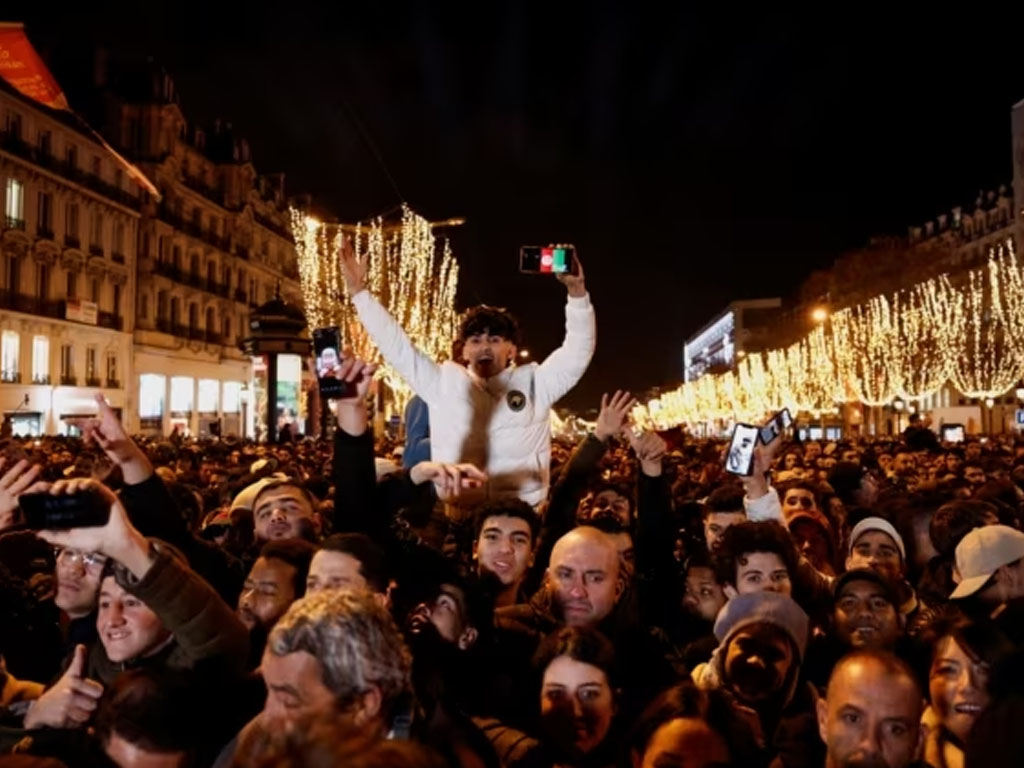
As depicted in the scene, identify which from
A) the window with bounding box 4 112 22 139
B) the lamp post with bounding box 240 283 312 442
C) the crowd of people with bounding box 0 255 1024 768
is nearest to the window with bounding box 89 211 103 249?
the window with bounding box 4 112 22 139

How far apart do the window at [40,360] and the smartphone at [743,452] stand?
48621mm

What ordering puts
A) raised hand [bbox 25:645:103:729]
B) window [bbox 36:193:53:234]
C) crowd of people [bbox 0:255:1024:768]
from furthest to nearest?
window [bbox 36:193:53:234] < raised hand [bbox 25:645:103:729] < crowd of people [bbox 0:255:1024:768]

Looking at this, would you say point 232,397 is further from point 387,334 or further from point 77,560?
point 77,560

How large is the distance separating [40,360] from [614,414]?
4894cm

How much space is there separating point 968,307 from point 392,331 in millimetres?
64562

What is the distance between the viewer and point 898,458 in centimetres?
1695

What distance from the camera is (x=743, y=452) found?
6.52 meters

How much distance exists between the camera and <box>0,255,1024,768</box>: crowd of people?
3.16 metres

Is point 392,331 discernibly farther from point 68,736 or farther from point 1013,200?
point 1013,200

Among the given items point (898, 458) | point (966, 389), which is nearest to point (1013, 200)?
point (966, 389)

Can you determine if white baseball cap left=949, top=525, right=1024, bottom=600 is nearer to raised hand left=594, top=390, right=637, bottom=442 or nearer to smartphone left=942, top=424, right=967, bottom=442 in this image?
raised hand left=594, top=390, right=637, bottom=442

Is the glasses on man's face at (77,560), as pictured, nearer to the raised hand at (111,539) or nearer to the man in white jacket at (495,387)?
the raised hand at (111,539)

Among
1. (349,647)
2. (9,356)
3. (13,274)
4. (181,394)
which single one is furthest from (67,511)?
(181,394)

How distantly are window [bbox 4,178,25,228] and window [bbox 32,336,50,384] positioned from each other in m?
5.15
